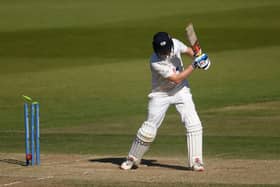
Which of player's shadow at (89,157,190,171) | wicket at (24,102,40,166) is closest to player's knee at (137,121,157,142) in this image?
player's shadow at (89,157,190,171)

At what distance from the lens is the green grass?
57.9ft

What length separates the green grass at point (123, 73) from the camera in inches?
695

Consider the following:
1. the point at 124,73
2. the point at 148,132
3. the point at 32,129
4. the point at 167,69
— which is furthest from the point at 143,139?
the point at 124,73

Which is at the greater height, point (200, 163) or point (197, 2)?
point (197, 2)

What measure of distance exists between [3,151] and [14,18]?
35.6 m

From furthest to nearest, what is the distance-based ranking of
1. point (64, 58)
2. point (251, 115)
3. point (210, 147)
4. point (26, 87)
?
point (64, 58), point (26, 87), point (251, 115), point (210, 147)

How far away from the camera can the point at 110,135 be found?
1825cm

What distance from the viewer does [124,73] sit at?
3297 cm

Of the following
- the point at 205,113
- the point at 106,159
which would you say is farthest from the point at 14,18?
the point at 106,159

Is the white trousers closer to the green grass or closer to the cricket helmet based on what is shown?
the cricket helmet

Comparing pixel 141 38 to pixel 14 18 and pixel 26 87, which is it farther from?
pixel 26 87

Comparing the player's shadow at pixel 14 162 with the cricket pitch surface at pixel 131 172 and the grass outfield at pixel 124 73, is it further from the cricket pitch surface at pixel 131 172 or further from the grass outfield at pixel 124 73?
the grass outfield at pixel 124 73

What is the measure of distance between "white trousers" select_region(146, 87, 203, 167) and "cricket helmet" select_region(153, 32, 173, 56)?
26.0 inches

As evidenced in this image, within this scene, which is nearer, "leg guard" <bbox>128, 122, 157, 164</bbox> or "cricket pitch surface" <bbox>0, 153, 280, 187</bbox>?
"cricket pitch surface" <bbox>0, 153, 280, 187</bbox>
